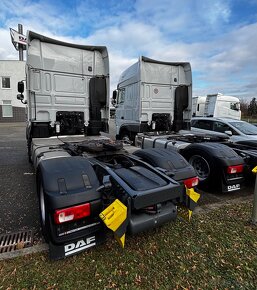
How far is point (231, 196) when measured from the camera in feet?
13.3

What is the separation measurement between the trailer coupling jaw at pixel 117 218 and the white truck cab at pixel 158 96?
5.18 meters

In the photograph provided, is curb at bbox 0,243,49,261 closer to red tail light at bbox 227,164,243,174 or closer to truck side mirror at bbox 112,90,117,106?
red tail light at bbox 227,164,243,174

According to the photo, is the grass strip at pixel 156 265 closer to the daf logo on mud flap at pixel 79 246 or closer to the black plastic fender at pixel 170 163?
the daf logo on mud flap at pixel 79 246

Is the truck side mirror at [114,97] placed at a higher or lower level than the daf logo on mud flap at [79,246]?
higher

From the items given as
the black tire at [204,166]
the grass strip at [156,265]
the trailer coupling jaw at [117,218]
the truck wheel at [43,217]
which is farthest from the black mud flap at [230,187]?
the truck wheel at [43,217]

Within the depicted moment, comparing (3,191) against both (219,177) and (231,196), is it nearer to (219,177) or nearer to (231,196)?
(219,177)

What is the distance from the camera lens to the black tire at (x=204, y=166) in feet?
12.8

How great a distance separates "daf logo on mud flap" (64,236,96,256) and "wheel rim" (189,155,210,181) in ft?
8.70

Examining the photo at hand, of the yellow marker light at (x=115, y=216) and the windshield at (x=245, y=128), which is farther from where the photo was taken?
the windshield at (x=245, y=128)

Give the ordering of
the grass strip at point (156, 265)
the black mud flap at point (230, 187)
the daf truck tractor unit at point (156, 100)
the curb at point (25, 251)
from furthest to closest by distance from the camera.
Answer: the daf truck tractor unit at point (156, 100) → the black mud flap at point (230, 187) → the curb at point (25, 251) → the grass strip at point (156, 265)

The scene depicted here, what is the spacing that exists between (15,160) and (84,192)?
233 inches

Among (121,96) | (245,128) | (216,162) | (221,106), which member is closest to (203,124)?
(245,128)

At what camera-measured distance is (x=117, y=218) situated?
200cm

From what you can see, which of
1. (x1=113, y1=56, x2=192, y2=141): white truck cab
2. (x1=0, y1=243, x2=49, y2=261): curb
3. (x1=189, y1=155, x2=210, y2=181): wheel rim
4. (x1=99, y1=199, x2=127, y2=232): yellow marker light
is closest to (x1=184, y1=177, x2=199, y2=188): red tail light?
(x1=189, y1=155, x2=210, y2=181): wheel rim
